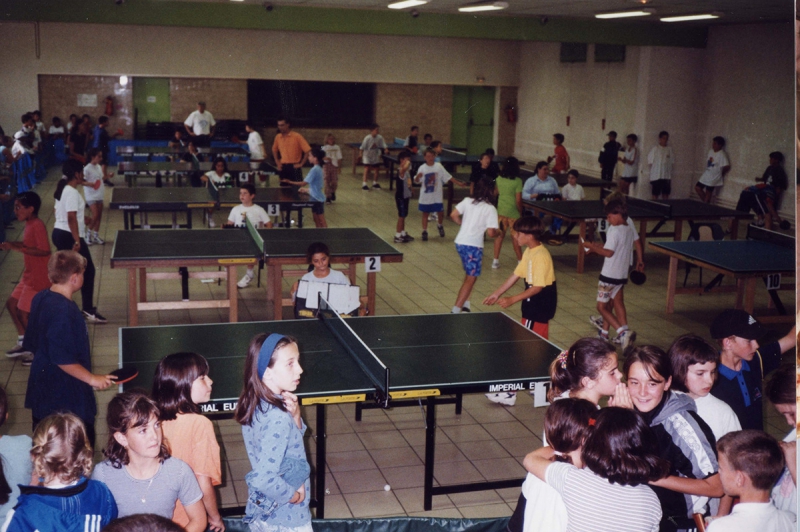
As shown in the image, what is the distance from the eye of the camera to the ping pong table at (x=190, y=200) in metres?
11.2

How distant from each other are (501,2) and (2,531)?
36.3ft

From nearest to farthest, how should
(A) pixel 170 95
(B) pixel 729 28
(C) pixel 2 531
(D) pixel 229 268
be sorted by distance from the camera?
(C) pixel 2 531, (D) pixel 229 268, (B) pixel 729 28, (A) pixel 170 95

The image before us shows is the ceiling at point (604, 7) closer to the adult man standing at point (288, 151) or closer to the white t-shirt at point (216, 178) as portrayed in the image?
the adult man standing at point (288, 151)

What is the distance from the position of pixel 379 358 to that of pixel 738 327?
2.17m

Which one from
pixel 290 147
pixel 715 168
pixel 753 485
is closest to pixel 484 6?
pixel 290 147

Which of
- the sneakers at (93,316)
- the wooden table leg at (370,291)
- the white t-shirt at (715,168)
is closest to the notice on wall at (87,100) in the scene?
the sneakers at (93,316)

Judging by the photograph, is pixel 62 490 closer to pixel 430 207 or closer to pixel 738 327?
pixel 738 327

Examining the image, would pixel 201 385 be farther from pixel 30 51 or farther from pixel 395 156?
pixel 30 51

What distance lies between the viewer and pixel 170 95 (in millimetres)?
22312

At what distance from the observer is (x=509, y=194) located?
11.7 metres

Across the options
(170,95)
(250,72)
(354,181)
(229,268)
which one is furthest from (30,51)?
(229,268)

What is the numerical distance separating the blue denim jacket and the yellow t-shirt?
3.51 meters

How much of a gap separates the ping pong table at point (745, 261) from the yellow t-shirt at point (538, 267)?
2820 millimetres

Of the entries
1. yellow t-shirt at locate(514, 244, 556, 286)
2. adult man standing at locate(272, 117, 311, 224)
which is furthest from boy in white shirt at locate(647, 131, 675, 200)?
yellow t-shirt at locate(514, 244, 556, 286)
